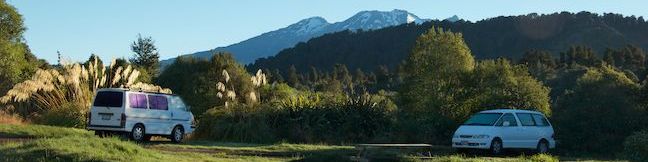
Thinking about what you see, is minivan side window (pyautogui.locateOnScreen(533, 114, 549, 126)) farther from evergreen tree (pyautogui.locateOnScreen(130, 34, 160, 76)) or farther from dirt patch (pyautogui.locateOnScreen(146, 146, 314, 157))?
evergreen tree (pyautogui.locateOnScreen(130, 34, 160, 76))

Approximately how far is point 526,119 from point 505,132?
1.10 meters

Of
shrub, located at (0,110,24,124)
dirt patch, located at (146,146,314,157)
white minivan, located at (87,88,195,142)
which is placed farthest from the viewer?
shrub, located at (0,110,24,124)

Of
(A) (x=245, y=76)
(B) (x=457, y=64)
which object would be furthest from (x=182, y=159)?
(A) (x=245, y=76)

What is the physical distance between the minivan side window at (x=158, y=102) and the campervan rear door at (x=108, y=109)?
949 mm

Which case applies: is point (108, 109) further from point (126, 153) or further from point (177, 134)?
point (126, 153)

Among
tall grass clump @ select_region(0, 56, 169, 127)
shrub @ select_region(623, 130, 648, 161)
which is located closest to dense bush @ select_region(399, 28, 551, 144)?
shrub @ select_region(623, 130, 648, 161)

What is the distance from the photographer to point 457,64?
26703 millimetres

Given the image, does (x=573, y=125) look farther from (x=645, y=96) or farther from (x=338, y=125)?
(x=338, y=125)

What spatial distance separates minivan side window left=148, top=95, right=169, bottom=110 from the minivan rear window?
928 mm

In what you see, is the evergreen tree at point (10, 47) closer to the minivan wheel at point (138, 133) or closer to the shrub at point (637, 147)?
the minivan wheel at point (138, 133)

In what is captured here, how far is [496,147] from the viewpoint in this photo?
63.6 ft

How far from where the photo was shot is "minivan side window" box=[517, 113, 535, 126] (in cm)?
2011

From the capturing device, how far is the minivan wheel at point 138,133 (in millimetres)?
20000

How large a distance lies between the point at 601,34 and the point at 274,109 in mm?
99305
